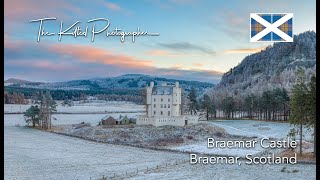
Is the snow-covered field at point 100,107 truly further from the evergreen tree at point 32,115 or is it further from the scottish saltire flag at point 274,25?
the scottish saltire flag at point 274,25

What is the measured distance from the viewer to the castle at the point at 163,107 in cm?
621

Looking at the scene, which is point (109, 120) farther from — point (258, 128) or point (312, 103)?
point (312, 103)

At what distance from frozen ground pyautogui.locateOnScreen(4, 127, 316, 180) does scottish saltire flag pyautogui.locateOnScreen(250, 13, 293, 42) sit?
1.65 meters

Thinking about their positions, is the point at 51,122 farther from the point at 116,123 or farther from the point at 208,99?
the point at 208,99

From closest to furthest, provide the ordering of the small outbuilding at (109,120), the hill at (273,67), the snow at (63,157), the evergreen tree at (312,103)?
the hill at (273,67) → the snow at (63,157) → the evergreen tree at (312,103) → the small outbuilding at (109,120)

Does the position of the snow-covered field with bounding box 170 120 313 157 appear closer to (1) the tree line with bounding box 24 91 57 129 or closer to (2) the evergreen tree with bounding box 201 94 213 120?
(2) the evergreen tree with bounding box 201 94 213 120

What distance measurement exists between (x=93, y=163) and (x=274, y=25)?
9.72 feet

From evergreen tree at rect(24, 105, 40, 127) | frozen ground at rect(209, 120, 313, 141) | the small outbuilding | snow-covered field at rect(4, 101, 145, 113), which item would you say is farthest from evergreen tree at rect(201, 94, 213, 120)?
evergreen tree at rect(24, 105, 40, 127)

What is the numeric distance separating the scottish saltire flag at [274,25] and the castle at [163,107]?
1346mm

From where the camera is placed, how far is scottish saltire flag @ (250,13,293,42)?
18.6ft

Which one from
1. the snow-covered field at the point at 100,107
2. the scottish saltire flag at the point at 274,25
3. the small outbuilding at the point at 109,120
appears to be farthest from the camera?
the small outbuilding at the point at 109,120

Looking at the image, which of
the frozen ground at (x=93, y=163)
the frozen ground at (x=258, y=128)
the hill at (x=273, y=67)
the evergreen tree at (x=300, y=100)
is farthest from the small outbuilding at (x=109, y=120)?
the evergreen tree at (x=300, y=100)

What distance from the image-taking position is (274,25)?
569 cm

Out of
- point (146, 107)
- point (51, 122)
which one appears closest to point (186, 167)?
point (146, 107)
